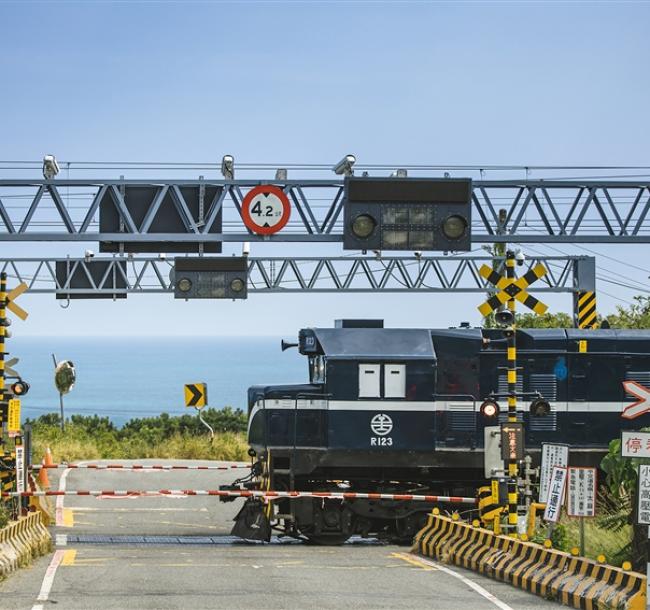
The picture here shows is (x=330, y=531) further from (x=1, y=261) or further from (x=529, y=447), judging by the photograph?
(x=1, y=261)

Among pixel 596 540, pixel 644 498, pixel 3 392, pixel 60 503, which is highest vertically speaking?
pixel 3 392

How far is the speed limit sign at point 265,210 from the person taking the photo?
2664 centimetres

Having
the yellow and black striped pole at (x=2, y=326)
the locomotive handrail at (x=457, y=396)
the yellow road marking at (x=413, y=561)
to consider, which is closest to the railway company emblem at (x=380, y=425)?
the locomotive handrail at (x=457, y=396)

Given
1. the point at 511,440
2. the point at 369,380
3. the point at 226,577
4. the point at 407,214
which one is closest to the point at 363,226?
the point at 407,214

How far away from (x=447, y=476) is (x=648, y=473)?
36.0 feet

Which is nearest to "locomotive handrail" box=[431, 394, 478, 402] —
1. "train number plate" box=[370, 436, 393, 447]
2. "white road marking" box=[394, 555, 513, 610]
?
"train number plate" box=[370, 436, 393, 447]

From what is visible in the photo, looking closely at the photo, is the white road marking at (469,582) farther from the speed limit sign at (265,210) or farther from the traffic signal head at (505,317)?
the speed limit sign at (265,210)

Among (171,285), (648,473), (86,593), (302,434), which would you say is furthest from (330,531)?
(171,285)

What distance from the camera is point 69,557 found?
19219mm

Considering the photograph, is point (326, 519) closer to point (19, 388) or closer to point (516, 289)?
point (516, 289)

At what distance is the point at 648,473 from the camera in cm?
1369

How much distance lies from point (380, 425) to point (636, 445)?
9760 millimetres

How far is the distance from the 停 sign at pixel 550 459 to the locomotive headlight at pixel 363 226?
26.0ft

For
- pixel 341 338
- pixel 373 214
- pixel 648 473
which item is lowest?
pixel 648 473
